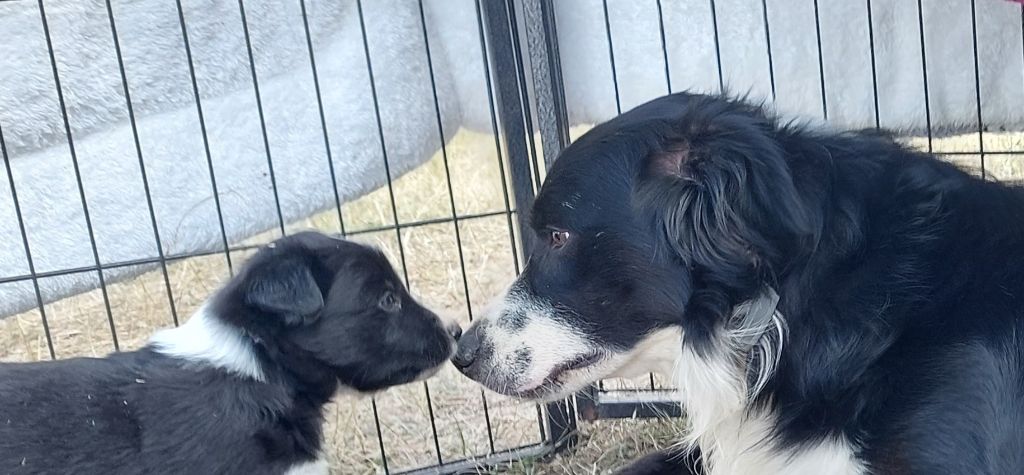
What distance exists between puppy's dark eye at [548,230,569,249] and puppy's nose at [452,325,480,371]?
0.90 ft

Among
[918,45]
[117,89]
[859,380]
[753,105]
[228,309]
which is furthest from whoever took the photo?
[117,89]

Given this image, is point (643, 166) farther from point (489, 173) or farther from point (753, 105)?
point (489, 173)

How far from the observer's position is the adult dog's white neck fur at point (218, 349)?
7.19 ft

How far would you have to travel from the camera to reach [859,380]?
1.83m

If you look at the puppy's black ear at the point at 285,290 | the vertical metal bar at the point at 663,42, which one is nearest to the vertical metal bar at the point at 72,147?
the puppy's black ear at the point at 285,290

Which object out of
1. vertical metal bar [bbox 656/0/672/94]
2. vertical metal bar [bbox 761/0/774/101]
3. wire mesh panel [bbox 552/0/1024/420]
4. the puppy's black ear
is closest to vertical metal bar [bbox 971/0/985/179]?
wire mesh panel [bbox 552/0/1024/420]

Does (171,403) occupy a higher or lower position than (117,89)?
lower

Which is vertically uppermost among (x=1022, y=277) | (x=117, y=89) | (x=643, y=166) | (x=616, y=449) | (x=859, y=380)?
(x=117, y=89)

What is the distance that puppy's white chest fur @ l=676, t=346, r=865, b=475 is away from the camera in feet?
6.10

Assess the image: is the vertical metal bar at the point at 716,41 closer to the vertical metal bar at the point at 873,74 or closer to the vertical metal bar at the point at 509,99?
the vertical metal bar at the point at 873,74

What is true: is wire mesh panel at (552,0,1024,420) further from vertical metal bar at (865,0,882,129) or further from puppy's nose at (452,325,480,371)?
puppy's nose at (452,325,480,371)

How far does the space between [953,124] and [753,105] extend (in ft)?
4.60

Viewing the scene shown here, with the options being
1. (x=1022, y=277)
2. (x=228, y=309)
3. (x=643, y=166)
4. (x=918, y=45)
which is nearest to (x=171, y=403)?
(x=228, y=309)

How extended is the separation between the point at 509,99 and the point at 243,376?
1116 mm
